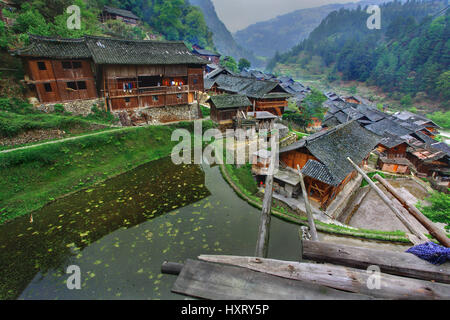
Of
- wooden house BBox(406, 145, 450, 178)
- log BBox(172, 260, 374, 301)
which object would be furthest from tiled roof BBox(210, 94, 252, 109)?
wooden house BBox(406, 145, 450, 178)

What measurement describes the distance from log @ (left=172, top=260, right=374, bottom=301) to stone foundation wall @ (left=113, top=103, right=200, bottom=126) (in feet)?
82.3

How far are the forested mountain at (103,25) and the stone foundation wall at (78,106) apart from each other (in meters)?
8.22

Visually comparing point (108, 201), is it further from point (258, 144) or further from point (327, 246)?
point (258, 144)

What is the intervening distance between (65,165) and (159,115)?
507 inches

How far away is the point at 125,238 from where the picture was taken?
11.4 metres

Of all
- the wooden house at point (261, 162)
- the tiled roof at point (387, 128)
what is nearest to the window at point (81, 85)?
the wooden house at point (261, 162)

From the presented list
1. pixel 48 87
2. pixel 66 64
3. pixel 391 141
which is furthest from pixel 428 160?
pixel 48 87

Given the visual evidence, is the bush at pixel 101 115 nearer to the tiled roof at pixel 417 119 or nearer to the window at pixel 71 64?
the window at pixel 71 64

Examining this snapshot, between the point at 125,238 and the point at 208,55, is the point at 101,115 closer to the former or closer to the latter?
the point at 125,238

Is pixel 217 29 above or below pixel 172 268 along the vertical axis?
above

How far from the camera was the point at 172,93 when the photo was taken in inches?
1064

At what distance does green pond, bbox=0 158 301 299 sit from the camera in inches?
353

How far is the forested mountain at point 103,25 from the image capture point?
80.7 feet
